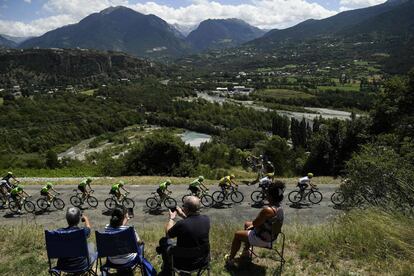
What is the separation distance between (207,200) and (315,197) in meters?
5.04

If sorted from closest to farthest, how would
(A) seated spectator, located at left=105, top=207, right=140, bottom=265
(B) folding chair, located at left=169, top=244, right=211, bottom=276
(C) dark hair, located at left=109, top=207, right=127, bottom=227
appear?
1. (B) folding chair, located at left=169, top=244, right=211, bottom=276
2. (A) seated spectator, located at left=105, top=207, right=140, bottom=265
3. (C) dark hair, located at left=109, top=207, right=127, bottom=227

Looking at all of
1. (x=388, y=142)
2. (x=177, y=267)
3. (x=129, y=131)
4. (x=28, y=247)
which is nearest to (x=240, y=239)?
(x=177, y=267)

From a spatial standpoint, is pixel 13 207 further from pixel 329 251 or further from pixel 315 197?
pixel 329 251

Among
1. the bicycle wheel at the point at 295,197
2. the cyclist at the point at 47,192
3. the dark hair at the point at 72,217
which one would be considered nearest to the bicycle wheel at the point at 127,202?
the cyclist at the point at 47,192

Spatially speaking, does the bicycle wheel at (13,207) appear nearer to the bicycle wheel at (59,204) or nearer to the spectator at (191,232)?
the bicycle wheel at (59,204)

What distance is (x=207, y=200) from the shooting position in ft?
62.6

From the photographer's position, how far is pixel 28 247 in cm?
905

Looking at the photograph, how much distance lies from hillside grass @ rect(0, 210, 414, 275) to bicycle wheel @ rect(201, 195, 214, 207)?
9.91 meters

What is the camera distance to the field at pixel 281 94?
514 feet

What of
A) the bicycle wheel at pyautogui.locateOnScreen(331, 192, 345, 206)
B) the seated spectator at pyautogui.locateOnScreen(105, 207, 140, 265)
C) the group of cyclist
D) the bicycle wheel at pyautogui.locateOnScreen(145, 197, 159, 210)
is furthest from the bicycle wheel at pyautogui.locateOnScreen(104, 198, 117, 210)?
the seated spectator at pyautogui.locateOnScreen(105, 207, 140, 265)

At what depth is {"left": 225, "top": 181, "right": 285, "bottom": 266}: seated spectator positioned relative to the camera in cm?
696

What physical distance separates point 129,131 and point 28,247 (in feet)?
355

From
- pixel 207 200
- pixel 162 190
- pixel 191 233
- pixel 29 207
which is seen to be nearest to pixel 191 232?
pixel 191 233

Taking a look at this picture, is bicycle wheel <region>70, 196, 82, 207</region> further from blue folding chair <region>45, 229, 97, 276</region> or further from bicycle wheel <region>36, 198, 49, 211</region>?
blue folding chair <region>45, 229, 97, 276</region>
